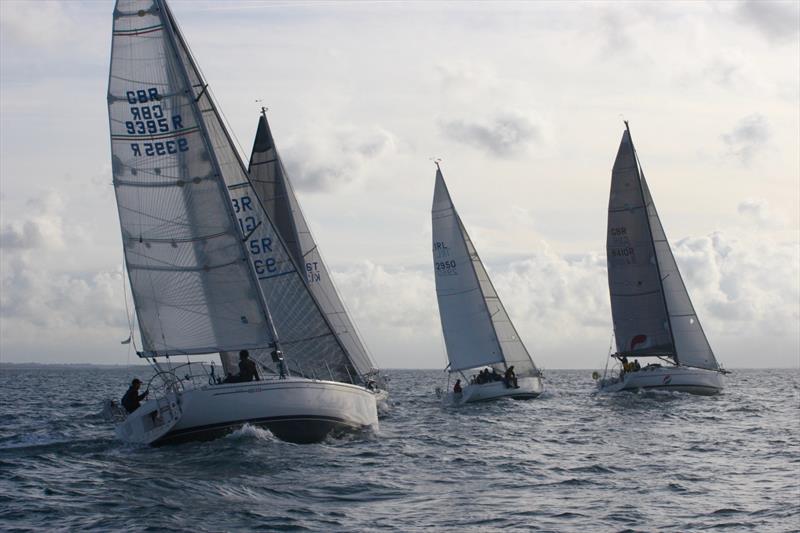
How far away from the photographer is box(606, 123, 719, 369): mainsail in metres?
45.9

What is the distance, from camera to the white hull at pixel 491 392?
4275cm

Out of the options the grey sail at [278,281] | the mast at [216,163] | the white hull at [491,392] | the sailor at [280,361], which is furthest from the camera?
the white hull at [491,392]

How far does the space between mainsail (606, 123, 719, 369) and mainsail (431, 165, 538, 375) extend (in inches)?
235

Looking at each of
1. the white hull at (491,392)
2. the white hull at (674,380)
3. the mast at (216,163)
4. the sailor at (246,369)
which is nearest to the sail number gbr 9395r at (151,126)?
the mast at (216,163)

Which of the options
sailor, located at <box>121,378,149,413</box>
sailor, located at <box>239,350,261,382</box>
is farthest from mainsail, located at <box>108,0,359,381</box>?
sailor, located at <box>121,378,149,413</box>

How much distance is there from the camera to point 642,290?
4731cm

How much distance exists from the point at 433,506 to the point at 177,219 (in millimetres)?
10480

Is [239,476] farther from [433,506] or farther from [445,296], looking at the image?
[445,296]

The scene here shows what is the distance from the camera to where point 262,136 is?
37.3 metres

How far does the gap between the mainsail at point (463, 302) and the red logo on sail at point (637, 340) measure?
18.9 ft

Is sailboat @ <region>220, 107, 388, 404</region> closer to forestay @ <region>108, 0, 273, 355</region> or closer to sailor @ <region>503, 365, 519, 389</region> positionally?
sailor @ <region>503, 365, 519, 389</region>

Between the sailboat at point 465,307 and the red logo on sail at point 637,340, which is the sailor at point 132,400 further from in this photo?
the red logo on sail at point 637,340

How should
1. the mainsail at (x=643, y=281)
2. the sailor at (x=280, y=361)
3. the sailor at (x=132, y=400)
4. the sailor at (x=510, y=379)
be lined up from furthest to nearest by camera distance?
the mainsail at (x=643, y=281) < the sailor at (x=510, y=379) < the sailor at (x=132, y=400) < the sailor at (x=280, y=361)

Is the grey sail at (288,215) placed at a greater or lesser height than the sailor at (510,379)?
greater
